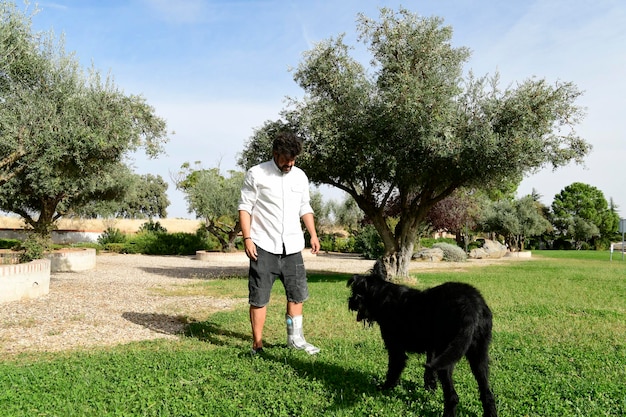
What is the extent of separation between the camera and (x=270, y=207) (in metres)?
5.20

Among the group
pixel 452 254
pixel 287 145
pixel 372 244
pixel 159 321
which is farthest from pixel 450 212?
pixel 287 145

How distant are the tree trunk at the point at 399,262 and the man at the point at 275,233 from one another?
10.3 m

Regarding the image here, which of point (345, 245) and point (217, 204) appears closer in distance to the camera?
point (217, 204)

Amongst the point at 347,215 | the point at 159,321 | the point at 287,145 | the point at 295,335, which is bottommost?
the point at 159,321

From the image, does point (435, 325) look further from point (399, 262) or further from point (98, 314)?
point (399, 262)

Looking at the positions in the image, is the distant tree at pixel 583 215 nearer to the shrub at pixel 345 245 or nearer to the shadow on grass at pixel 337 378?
the shrub at pixel 345 245

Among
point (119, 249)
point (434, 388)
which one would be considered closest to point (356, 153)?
point (434, 388)

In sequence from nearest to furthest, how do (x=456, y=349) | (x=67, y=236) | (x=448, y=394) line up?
1. (x=456, y=349)
2. (x=448, y=394)
3. (x=67, y=236)

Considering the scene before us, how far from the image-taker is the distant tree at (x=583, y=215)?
56750 millimetres

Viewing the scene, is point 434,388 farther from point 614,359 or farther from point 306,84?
point 306,84

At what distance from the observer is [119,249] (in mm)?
30938

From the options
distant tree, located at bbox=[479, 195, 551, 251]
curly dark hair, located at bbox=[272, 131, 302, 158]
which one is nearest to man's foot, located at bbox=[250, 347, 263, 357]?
curly dark hair, located at bbox=[272, 131, 302, 158]

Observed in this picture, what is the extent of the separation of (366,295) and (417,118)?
346 inches

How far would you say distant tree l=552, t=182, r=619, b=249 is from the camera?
56.8 m
